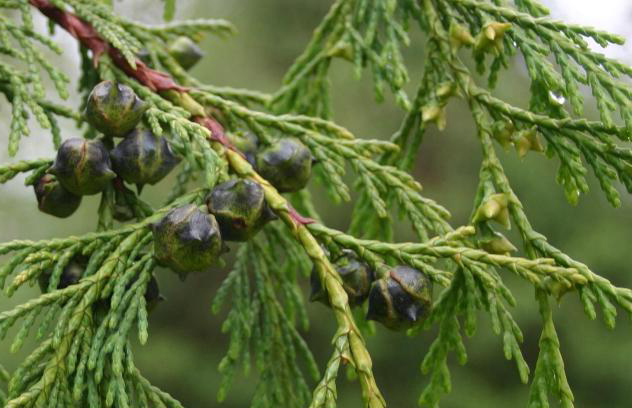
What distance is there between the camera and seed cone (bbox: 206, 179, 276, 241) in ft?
5.70

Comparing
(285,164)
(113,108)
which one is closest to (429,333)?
(285,164)

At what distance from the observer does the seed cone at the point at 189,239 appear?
66.2 inches

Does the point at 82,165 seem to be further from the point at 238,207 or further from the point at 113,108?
the point at 238,207

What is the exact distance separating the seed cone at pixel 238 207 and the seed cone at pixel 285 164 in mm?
196

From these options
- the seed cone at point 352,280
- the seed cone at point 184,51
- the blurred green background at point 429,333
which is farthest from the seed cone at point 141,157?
the blurred green background at point 429,333

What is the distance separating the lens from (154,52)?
2.58 m

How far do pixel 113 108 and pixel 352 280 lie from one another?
0.70 m

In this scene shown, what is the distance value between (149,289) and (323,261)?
461 millimetres

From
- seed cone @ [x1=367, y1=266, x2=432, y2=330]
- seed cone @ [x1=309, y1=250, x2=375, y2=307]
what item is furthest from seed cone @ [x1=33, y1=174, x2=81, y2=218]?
seed cone @ [x1=367, y1=266, x2=432, y2=330]

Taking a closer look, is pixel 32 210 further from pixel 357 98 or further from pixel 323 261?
pixel 323 261

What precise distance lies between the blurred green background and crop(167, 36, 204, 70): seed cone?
23.8 ft

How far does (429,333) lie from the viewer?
1019 cm

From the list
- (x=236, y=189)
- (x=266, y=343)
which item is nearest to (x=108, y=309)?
(x=236, y=189)

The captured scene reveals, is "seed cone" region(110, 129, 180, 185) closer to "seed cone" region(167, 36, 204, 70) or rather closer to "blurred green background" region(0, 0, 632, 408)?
"seed cone" region(167, 36, 204, 70)
